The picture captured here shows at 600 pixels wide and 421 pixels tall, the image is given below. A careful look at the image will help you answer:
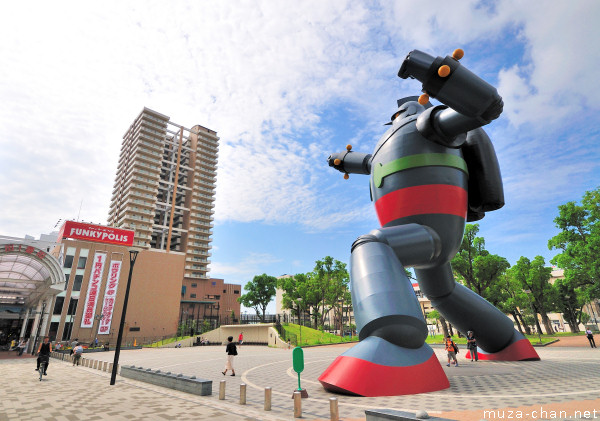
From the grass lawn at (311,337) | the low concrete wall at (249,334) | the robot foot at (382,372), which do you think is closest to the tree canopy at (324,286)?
the grass lawn at (311,337)

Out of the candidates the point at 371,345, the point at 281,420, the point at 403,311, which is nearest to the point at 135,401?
the point at 281,420

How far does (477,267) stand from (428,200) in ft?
79.0

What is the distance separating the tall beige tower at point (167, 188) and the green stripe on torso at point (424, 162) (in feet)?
191

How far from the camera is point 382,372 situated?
19.2 ft

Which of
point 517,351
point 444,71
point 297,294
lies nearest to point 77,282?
point 297,294

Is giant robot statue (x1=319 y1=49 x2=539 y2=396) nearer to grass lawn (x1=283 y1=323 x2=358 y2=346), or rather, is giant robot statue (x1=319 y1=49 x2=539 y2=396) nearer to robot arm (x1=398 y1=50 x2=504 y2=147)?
robot arm (x1=398 y1=50 x2=504 y2=147)

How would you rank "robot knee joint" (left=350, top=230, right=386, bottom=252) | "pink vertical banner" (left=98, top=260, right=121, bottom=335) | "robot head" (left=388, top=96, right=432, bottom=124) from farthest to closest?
"pink vertical banner" (left=98, top=260, right=121, bottom=335) < "robot head" (left=388, top=96, right=432, bottom=124) < "robot knee joint" (left=350, top=230, right=386, bottom=252)

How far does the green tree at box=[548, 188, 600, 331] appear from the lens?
1953 cm

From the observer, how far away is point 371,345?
6.11m

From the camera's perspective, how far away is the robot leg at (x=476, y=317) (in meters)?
9.50

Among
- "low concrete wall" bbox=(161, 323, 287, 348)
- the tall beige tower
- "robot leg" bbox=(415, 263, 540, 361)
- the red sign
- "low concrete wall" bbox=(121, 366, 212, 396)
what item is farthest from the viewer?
the tall beige tower

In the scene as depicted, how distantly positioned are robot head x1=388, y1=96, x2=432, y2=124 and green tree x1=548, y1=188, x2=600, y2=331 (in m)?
18.0

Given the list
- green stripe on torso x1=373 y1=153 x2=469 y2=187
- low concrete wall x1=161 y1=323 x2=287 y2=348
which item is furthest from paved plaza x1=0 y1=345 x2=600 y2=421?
low concrete wall x1=161 y1=323 x2=287 y2=348

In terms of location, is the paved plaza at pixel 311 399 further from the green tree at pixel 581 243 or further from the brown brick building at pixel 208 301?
the brown brick building at pixel 208 301
